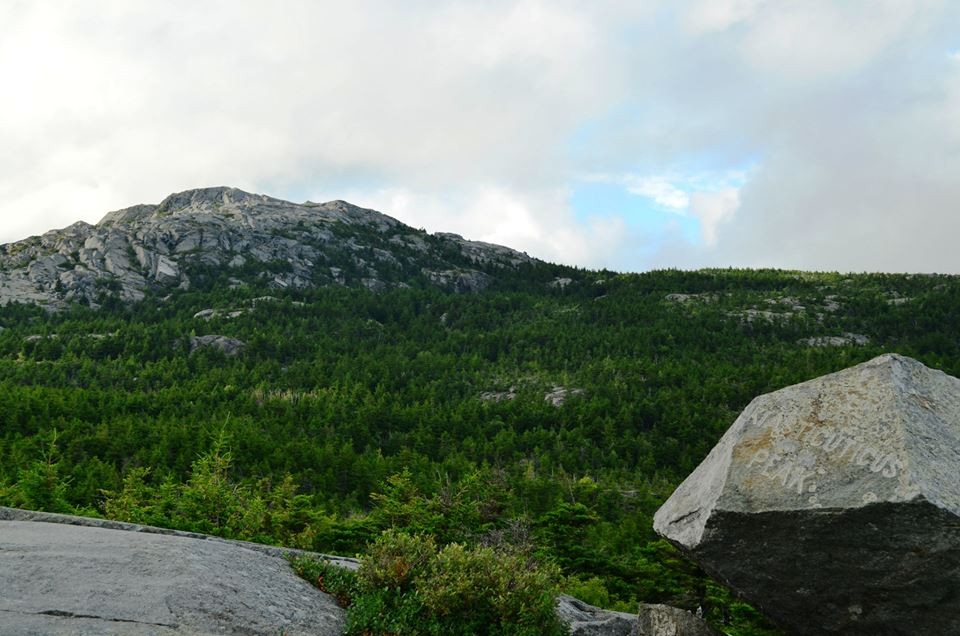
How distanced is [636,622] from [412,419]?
322 ft

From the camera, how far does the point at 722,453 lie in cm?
1318

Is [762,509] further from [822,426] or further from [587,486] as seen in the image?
[587,486]

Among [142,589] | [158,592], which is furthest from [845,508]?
[142,589]

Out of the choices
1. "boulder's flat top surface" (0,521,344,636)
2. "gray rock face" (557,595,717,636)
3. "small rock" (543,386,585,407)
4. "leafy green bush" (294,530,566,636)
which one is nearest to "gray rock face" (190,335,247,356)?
"small rock" (543,386,585,407)

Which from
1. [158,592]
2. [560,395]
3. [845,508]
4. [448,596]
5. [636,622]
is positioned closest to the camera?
[845,508]

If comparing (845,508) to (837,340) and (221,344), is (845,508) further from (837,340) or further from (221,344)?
(837,340)

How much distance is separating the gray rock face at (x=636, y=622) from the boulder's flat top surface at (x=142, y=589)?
5936 mm

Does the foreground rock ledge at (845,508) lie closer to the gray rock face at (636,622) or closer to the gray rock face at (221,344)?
the gray rock face at (636,622)

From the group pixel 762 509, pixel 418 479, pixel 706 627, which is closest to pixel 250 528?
pixel 706 627

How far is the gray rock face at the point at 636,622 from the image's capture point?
1337cm

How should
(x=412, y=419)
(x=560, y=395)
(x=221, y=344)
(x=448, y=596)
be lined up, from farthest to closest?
(x=221, y=344) → (x=560, y=395) → (x=412, y=419) → (x=448, y=596)

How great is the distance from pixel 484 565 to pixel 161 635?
6297 millimetres

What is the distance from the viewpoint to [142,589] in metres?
10.8

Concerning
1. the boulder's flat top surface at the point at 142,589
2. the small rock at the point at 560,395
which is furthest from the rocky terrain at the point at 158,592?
the small rock at the point at 560,395
